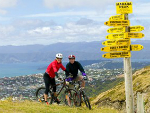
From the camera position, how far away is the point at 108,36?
979cm

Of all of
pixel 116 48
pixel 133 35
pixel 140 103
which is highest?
pixel 133 35

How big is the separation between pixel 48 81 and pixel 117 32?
18.6 ft

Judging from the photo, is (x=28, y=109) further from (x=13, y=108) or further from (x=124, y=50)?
(x=124, y=50)

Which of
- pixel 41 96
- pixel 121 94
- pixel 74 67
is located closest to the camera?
pixel 74 67

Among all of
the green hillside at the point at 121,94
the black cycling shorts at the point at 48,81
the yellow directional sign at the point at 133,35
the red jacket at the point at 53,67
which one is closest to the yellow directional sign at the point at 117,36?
the yellow directional sign at the point at 133,35

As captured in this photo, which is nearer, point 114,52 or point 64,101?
point 114,52

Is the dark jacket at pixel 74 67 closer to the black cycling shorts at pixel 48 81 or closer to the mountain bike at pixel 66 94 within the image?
the mountain bike at pixel 66 94

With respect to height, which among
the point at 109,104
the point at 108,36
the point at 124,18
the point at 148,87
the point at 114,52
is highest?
the point at 124,18

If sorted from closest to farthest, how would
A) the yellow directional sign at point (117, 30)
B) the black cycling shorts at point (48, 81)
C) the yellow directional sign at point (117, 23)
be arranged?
the yellow directional sign at point (117, 23) < the yellow directional sign at point (117, 30) < the black cycling shorts at point (48, 81)

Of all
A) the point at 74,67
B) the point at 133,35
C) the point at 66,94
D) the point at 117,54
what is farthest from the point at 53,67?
the point at 133,35

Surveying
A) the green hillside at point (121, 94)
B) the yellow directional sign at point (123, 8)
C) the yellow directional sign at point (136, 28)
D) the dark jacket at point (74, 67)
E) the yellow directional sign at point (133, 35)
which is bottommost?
the green hillside at point (121, 94)

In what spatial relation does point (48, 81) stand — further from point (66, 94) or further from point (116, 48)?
point (116, 48)

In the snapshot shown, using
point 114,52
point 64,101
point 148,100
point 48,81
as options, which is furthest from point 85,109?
point 114,52

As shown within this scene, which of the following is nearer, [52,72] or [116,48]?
[116,48]
